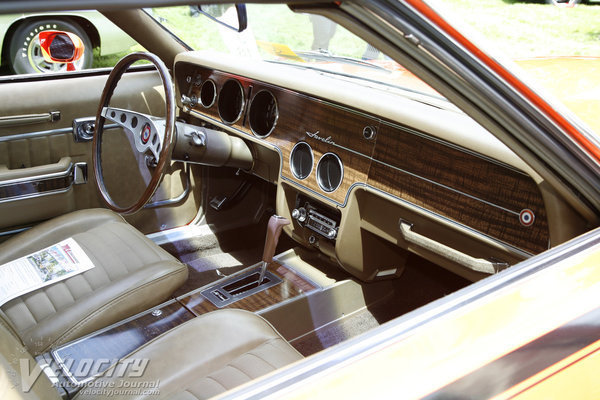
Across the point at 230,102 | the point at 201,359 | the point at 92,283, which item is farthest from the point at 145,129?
the point at 201,359

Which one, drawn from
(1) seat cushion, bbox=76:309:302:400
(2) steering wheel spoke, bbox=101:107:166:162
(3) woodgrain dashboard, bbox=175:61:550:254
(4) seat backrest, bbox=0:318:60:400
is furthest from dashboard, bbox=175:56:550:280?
(4) seat backrest, bbox=0:318:60:400

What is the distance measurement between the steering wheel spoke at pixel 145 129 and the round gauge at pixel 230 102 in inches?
22.2

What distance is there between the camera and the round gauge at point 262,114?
243 centimetres

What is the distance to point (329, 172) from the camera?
7.20 feet

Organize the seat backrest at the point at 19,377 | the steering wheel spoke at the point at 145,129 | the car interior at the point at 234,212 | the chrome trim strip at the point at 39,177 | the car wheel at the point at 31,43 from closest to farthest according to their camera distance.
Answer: the seat backrest at the point at 19,377 → the car interior at the point at 234,212 → the steering wheel spoke at the point at 145,129 → the chrome trim strip at the point at 39,177 → the car wheel at the point at 31,43

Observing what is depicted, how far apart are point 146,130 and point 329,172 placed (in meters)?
0.68

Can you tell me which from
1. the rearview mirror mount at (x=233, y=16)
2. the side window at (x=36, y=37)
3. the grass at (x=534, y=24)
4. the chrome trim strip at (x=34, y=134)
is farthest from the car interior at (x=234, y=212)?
the grass at (x=534, y=24)

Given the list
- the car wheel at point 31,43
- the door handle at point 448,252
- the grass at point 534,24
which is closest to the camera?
the door handle at point 448,252

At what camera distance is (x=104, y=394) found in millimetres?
1358

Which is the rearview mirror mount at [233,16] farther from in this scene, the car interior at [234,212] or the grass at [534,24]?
the grass at [534,24]

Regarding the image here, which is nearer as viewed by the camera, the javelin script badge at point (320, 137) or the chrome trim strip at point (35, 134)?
the javelin script badge at point (320, 137)

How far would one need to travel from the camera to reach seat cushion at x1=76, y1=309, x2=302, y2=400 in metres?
1.35

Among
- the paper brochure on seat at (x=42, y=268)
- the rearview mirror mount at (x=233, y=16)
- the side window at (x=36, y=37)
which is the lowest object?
the paper brochure on seat at (x=42, y=268)

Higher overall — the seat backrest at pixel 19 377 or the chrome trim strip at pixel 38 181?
the seat backrest at pixel 19 377
